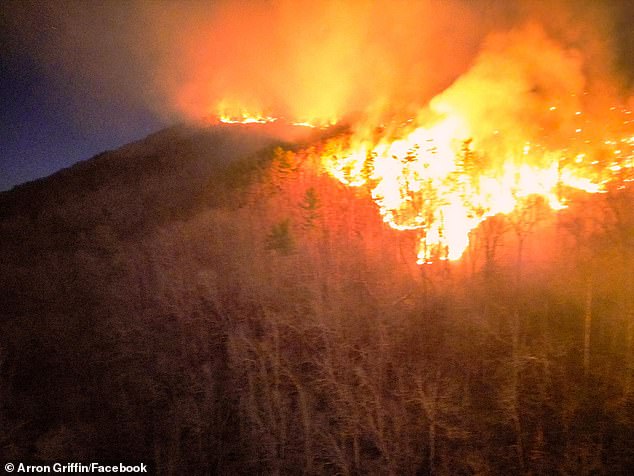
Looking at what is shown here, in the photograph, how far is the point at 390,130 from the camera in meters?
16.8

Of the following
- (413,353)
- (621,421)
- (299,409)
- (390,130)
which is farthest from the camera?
(390,130)

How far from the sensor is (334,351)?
9250 millimetres

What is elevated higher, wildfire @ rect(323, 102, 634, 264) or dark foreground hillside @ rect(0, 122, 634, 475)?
wildfire @ rect(323, 102, 634, 264)

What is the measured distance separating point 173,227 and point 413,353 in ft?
37.1

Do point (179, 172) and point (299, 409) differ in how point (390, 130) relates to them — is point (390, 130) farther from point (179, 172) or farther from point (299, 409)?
point (179, 172)

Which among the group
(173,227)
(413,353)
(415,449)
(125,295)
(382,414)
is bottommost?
(415,449)

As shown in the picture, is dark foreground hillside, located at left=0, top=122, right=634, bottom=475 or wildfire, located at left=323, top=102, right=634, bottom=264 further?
wildfire, located at left=323, top=102, right=634, bottom=264

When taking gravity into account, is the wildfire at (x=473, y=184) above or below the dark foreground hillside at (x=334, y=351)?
above

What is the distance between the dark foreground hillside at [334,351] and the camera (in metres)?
7.63

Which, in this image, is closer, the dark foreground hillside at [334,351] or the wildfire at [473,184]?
the dark foreground hillside at [334,351]

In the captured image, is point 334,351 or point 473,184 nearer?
point 334,351

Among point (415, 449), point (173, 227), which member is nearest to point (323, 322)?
point (415, 449)

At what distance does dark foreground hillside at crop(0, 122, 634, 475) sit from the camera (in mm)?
7629

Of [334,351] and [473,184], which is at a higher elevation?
[473,184]
